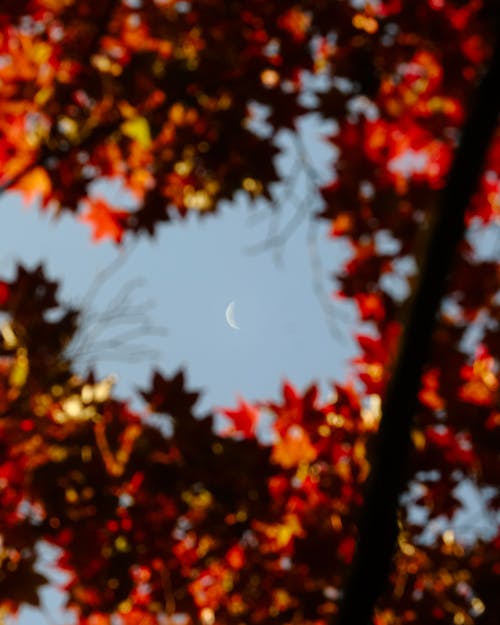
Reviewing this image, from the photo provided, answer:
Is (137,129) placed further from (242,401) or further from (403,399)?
(403,399)

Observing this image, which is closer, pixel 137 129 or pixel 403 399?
pixel 403 399

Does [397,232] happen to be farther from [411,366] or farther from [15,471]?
[411,366]

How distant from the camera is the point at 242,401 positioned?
4387mm

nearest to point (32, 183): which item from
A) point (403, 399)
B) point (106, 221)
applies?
point (106, 221)

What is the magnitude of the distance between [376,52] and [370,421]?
2.32 m

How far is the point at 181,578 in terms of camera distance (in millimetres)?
3941

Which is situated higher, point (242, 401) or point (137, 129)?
point (137, 129)

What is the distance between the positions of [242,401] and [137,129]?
72.6 inches

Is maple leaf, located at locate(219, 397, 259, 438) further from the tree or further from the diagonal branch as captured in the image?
the diagonal branch


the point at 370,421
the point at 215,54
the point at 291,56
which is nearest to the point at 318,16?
the point at 291,56

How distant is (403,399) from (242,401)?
2835 millimetres

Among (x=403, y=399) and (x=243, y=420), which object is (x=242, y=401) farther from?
(x=403, y=399)

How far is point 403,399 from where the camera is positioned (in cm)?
159

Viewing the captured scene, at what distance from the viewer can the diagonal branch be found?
1555 millimetres
